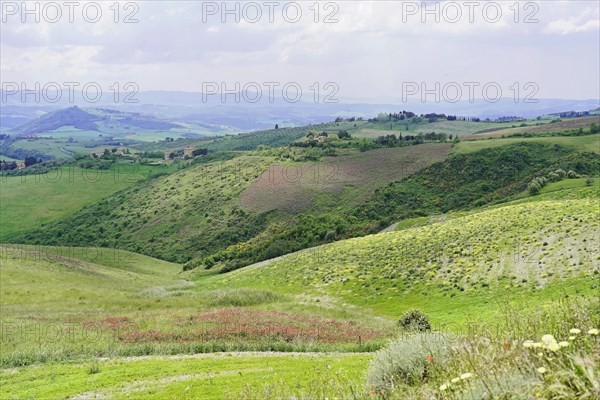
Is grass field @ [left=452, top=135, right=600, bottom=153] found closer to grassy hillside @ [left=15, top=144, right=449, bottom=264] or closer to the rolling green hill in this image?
the rolling green hill

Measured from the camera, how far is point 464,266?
1606 inches

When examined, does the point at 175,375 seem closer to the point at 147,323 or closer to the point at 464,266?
the point at 147,323

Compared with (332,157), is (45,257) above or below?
below

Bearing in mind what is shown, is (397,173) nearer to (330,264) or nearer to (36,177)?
(330,264)

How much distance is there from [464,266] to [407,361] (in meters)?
32.9

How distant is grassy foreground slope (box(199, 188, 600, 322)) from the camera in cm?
3219

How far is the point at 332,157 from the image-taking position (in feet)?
454

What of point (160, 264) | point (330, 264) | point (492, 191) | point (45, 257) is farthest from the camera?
point (492, 191)

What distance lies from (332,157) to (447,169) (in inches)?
1409

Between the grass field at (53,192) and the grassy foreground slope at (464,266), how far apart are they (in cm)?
9744

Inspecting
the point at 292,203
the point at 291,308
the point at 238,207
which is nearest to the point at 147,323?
the point at 291,308

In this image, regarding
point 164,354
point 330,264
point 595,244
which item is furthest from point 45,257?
point 595,244

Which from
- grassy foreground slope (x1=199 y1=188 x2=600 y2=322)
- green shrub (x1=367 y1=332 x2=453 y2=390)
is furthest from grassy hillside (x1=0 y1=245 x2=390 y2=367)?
green shrub (x1=367 y1=332 x2=453 y2=390)

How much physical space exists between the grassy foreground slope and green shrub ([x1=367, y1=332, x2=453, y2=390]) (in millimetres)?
17020
